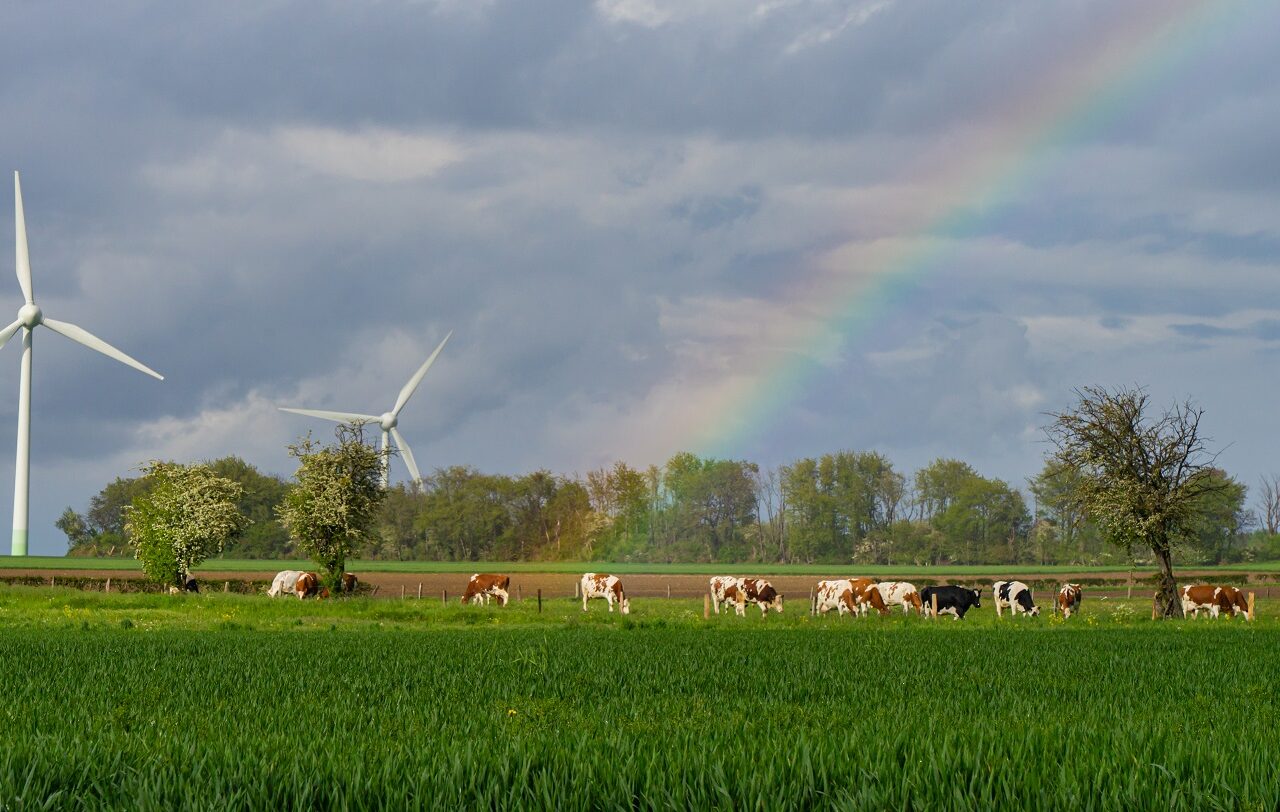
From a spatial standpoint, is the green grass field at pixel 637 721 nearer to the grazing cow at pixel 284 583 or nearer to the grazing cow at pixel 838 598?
the grazing cow at pixel 838 598

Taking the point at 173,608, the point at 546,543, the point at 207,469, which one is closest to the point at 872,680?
the point at 173,608

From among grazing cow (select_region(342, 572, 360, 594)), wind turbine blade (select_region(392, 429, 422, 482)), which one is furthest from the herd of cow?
wind turbine blade (select_region(392, 429, 422, 482))

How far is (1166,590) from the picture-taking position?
186 ft

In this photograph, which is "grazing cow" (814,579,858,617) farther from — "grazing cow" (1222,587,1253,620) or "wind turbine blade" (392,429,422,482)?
"wind turbine blade" (392,429,422,482)

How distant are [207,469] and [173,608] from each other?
83.1 ft

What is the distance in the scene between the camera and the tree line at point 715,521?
14738 centimetres

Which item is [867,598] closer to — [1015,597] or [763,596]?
[763,596]

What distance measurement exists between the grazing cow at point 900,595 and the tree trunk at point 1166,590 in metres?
11.7

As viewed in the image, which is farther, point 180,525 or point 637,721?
point 180,525

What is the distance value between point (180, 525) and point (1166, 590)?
56249 mm

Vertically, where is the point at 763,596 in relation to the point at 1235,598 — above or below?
above

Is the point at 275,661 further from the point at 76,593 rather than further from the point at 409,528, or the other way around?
the point at 409,528

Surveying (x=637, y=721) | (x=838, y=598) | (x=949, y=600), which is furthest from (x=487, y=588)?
(x=637, y=721)

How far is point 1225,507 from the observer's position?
487ft
